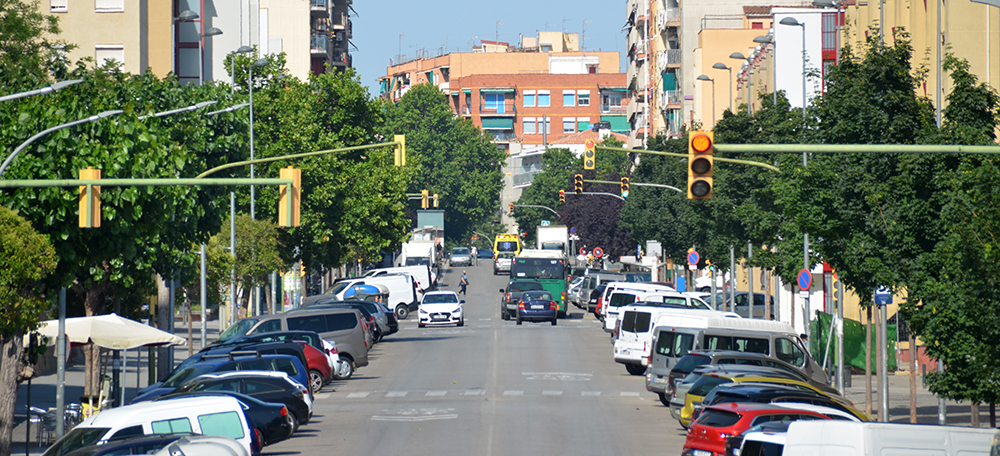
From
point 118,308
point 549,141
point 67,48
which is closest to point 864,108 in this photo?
point 118,308

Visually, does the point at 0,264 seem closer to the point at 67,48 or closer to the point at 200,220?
the point at 200,220

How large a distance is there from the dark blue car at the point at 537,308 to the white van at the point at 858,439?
40064 mm

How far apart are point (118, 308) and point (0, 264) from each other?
1348 cm

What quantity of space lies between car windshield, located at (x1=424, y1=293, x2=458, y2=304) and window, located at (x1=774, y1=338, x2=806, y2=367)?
2834cm

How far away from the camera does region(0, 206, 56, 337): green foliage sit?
57.1ft

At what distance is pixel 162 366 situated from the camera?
31.8 m

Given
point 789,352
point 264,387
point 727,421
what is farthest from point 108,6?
point 727,421

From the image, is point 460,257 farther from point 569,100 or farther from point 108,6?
point 108,6

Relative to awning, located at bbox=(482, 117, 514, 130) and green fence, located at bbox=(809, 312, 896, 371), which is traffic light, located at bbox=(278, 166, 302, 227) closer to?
green fence, located at bbox=(809, 312, 896, 371)

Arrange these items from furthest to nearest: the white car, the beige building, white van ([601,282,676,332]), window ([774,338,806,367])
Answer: the beige building → the white car → white van ([601,282,676,332]) → window ([774,338,806,367])

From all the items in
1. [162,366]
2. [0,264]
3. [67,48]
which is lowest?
[162,366]

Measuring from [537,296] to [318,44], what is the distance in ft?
151

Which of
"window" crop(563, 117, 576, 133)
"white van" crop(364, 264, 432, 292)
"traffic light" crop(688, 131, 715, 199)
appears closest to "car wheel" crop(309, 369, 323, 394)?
"traffic light" crop(688, 131, 715, 199)

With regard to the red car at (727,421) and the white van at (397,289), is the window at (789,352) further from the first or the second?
the white van at (397,289)
